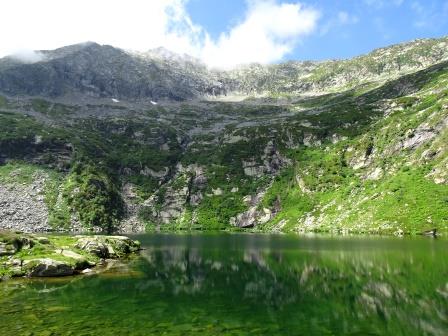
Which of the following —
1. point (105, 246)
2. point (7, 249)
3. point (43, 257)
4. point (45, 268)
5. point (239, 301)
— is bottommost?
point (239, 301)

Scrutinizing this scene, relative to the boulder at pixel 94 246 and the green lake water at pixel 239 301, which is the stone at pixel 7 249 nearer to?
the green lake water at pixel 239 301

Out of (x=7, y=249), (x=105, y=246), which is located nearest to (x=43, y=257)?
(x=7, y=249)

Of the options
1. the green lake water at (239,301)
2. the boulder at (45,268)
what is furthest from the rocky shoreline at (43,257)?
the green lake water at (239,301)

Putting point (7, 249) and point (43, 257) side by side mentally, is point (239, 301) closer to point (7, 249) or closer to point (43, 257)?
point (43, 257)

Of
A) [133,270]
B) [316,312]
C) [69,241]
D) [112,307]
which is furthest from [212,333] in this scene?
[69,241]

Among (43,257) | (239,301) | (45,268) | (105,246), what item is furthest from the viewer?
(105,246)

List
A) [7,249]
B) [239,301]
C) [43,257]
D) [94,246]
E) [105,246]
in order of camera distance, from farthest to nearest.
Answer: [105,246] → [94,246] → [7,249] → [43,257] → [239,301]

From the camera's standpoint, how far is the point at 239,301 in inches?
1858

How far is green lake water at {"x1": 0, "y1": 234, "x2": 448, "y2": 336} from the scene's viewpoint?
116 ft

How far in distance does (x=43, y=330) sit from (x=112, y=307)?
10.3m

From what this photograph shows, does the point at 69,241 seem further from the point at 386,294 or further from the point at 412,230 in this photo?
the point at 412,230

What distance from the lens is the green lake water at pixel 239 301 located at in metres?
35.4

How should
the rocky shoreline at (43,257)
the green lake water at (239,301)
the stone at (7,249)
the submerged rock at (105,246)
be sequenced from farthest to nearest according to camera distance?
the submerged rock at (105,246) → the stone at (7,249) → the rocky shoreline at (43,257) → the green lake water at (239,301)

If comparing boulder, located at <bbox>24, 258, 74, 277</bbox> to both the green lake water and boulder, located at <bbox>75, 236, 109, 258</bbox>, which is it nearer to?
the green lake water
